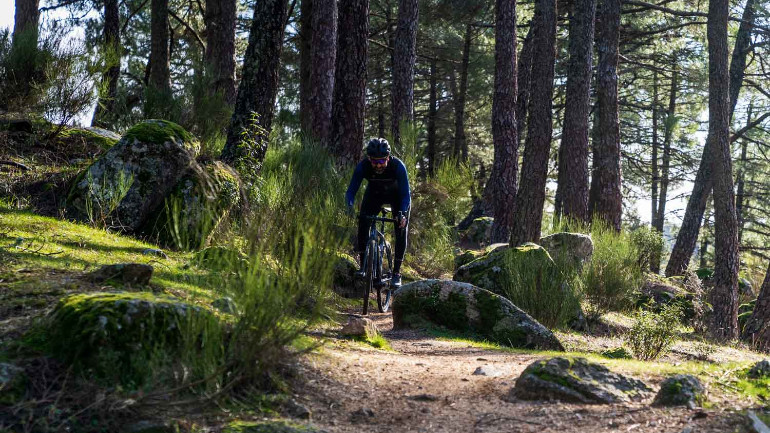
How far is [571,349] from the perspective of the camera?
7.65 meters

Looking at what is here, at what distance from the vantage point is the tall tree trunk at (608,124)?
1558 cm

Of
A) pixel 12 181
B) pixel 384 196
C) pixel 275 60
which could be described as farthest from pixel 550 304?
pixel 12 181

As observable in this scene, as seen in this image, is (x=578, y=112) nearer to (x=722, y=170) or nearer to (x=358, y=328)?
(x=722, y=170)

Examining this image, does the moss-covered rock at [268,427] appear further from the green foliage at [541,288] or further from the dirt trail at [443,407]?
the green foliage at [541,288]

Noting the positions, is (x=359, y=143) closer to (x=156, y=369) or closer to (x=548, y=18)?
(x=548, y=18)

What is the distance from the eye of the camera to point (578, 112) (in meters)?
15.2

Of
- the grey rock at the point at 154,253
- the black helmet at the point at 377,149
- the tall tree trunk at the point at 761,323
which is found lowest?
the tall tree trunk at the point at 761,323

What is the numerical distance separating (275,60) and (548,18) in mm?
5322

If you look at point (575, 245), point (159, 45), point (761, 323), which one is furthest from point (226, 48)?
point (761, 323)

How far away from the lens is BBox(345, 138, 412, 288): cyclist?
7828 millimetres

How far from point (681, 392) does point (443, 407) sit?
1554 millimetres

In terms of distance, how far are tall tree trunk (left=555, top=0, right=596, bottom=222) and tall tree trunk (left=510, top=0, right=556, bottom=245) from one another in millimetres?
3145

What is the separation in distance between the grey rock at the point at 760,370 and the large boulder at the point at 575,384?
3.31 feet

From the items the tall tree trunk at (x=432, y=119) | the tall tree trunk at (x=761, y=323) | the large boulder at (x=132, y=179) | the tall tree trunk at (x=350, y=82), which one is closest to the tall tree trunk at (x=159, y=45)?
the tall tree trunk at (x=350, y=82)
